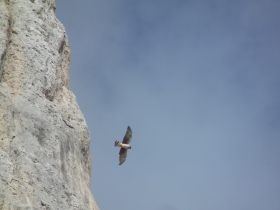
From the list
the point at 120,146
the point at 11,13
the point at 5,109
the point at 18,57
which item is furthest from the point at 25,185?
the point at 120,146

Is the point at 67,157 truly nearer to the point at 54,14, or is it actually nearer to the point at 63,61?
the point at 63,61

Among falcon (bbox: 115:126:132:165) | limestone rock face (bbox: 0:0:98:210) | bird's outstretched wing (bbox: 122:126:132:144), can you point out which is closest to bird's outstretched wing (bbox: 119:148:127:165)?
falcon (bbox: 115:126:132:165)

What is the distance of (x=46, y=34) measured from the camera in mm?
12727

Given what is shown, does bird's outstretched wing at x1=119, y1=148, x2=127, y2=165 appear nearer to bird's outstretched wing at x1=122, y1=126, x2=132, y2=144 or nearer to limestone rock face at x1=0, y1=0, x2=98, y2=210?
bird's outstretched wing at x1=122, y1=126, x2=132, y2=144

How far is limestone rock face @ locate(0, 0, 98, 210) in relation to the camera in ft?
30.1

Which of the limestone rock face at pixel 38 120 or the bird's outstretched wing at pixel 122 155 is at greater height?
the bird's outstretched wing at pixel 122 155

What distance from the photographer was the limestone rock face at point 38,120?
30.1 ft

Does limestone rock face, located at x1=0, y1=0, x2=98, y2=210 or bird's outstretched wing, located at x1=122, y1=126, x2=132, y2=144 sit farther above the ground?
bird's outstretched wing, located at x1=122, y1=126, x2=132, y2=144


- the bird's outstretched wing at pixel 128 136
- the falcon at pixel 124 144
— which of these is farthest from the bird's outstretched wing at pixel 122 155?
the bird's outstretched wing at pixel 128 136

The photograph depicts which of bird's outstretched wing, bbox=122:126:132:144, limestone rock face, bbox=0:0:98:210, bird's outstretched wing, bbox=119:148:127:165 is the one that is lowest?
limestone rock face, bbox=0:0:98:210

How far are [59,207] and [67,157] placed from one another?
5.91 feet

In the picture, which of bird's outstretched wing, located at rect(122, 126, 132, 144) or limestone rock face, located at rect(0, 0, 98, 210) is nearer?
limestone rock face, located at rect(0, 0, 98, 210)

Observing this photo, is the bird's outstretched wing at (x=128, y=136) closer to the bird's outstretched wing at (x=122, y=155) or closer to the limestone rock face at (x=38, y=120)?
the bird's outstretched wing at (x=122, y=155)

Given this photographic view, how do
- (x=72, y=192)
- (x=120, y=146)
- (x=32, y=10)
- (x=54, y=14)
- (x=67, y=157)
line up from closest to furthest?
(x=72, y=192), (x=67, y=157), (x=32, y=10), (x=54, y=14), (x=120, y=146)
